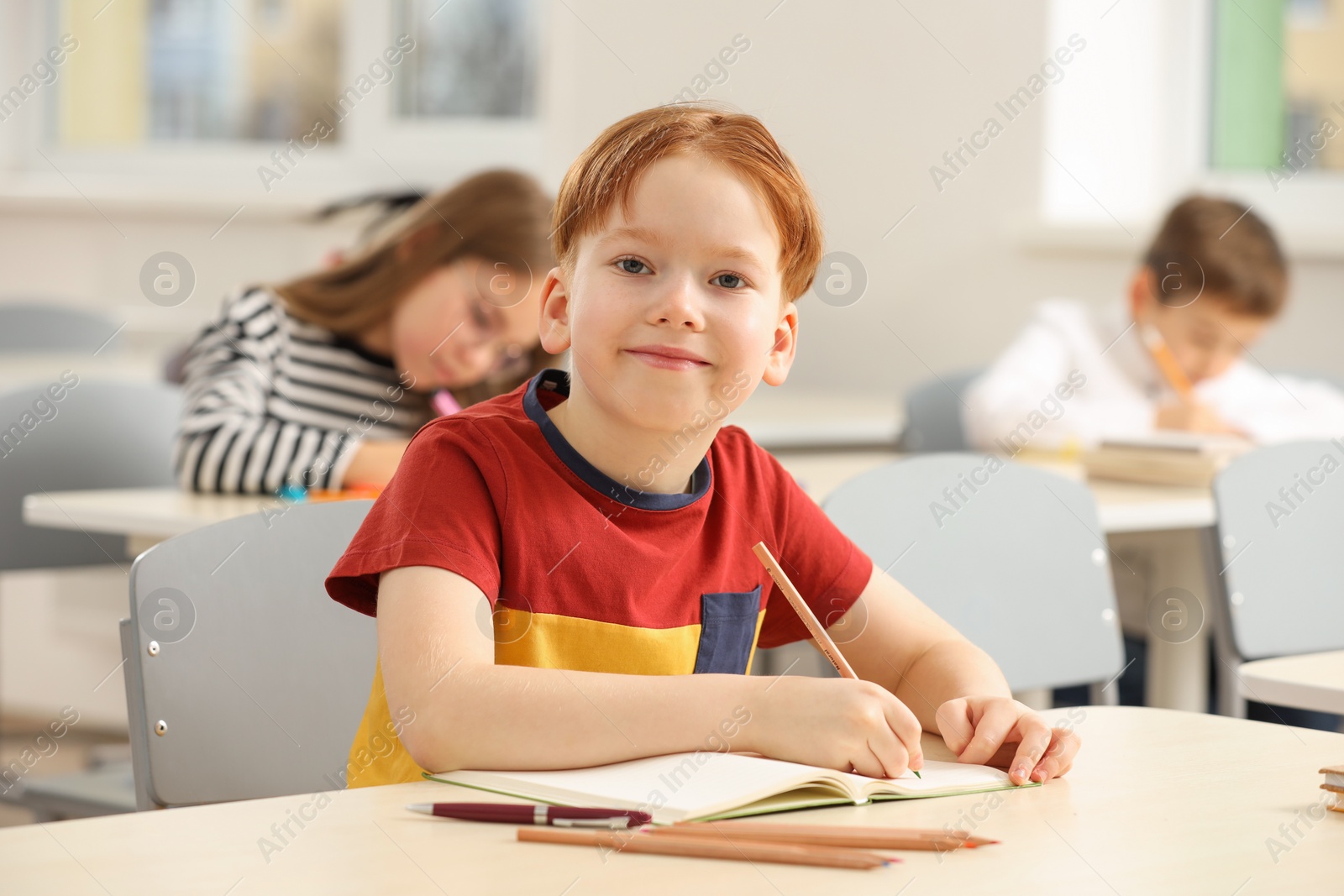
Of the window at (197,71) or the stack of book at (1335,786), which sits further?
the window at (197,71)

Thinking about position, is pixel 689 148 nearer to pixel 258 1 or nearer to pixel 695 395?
pixel 695 395

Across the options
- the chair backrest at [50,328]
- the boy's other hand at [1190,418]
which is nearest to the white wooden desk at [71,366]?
the chair backrest at [50,328]

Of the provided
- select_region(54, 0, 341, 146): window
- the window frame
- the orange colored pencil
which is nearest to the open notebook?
the orange colored pencil

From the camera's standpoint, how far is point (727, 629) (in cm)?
107

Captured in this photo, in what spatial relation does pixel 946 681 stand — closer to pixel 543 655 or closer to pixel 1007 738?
pixel 1007 738

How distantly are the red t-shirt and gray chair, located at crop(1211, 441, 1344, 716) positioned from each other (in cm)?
83

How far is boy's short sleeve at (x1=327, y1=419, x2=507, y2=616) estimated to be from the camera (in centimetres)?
90

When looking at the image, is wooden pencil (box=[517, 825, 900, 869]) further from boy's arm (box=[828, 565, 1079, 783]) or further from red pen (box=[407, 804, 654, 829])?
boy's arm (box=[828, 565, 1079, 783])

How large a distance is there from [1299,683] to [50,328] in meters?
3.27

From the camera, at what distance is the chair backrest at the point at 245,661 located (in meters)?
1.11

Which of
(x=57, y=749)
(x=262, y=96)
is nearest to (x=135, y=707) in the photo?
(x=57, y=749)

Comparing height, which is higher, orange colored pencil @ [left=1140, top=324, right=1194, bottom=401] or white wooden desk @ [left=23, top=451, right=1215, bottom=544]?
orange colored pencil @ [left=1140, top=324, right=1194, bottom=401]

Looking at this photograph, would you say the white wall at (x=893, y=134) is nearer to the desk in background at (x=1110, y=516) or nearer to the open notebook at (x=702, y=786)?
the desk in background at (x=1110, y=516)

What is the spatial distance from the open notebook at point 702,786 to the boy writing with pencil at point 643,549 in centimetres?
1
